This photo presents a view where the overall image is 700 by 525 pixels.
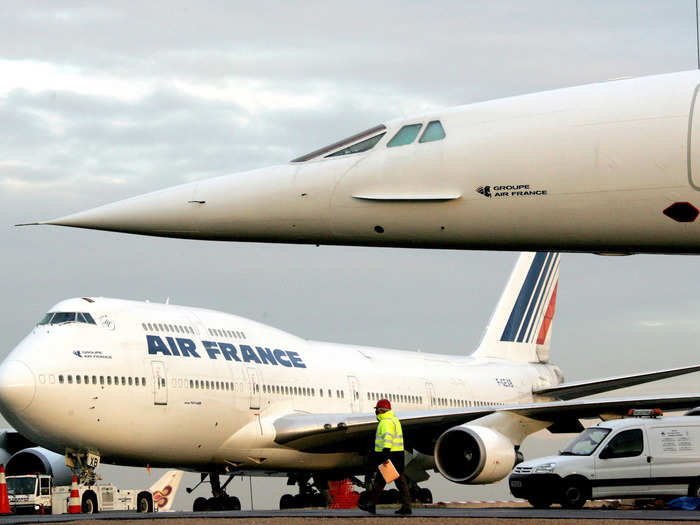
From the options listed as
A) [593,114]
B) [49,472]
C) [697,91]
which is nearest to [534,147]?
[593,114]

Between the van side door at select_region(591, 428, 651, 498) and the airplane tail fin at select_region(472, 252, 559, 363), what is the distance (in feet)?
55.8

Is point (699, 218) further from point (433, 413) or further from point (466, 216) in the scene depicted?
point (433, 413)

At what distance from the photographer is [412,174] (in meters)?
8.13

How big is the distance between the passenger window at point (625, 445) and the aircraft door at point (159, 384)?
7.92m

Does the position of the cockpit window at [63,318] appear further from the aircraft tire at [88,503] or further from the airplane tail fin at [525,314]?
the airplane tail fin at [525,314]

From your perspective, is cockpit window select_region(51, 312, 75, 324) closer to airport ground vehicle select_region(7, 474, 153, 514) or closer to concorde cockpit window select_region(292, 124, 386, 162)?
airport ground vehicle select_region(7, 474, 153, 514)

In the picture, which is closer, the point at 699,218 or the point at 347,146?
the point at 699,218

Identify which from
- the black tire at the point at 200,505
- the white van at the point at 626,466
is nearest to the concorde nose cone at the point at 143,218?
the white van at the point at 626,466

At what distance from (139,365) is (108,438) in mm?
1414

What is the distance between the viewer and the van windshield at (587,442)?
18.2 m

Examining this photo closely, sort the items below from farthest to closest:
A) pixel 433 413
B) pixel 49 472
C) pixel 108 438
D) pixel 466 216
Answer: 1. pixel 49 472
2. pixel 433 413
3. pixel 108 438
4. pixel 466 216

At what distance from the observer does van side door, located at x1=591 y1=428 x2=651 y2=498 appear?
58.3ft

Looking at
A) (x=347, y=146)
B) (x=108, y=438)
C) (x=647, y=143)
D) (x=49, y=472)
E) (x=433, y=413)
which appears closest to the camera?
(x=647, y=143)

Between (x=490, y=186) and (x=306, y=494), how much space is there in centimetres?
1984
